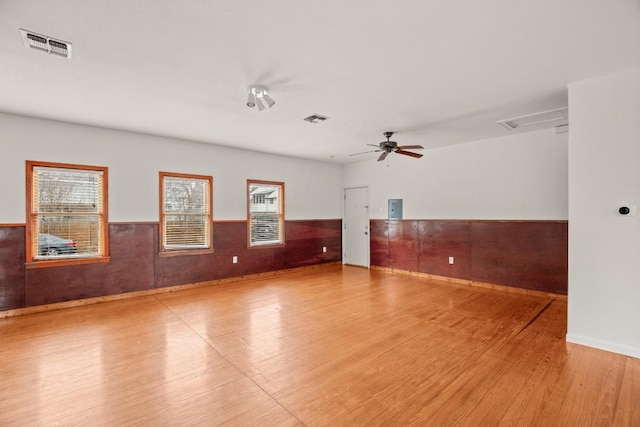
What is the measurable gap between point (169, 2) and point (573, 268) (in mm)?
4217

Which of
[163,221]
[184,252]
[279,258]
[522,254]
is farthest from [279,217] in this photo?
[522,254]

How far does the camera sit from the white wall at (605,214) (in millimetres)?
2797

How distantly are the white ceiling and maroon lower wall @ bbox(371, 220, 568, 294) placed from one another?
6.96 feet

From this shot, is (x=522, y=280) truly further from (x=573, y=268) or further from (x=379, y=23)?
(x=379, y=23)

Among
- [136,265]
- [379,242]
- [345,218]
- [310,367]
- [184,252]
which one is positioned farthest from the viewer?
[345,218]

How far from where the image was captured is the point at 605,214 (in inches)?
115

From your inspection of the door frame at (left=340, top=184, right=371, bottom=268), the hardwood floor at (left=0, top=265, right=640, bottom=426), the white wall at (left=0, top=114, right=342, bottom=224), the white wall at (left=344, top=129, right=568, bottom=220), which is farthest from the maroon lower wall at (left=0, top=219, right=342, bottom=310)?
the white wall at (left=344, top=129, right=568, bottom=220)

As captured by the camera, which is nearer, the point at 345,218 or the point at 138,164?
the point at 138,164

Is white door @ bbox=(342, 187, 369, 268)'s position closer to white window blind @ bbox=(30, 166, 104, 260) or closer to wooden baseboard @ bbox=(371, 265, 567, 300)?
wooden baseboard @ bbox=(371, 265, 567, 300)

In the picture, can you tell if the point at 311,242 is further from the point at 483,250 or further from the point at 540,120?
the point at 540,120

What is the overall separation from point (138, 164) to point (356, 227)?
196 inches

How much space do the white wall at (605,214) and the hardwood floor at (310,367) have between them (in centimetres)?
28

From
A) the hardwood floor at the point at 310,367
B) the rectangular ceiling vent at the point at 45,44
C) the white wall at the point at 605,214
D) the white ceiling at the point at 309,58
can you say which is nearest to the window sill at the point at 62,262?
the hardwood floor at the point at 310,367

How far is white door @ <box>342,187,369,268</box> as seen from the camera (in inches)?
298
